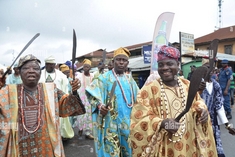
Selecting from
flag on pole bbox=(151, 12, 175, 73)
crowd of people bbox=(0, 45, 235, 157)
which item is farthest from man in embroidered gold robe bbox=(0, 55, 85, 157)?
flag on pole bbox=(151, 12, 175, 73)

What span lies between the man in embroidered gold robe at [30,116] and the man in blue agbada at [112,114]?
0.88 m

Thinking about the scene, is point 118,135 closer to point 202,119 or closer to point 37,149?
point 37,149

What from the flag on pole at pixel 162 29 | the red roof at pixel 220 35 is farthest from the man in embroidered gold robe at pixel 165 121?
the red roof at pixel 220 35

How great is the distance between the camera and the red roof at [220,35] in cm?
3045

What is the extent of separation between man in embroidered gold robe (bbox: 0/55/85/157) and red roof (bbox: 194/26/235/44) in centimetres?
3126

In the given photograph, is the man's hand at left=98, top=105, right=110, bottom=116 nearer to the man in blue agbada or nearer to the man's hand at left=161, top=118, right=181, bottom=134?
the man in blue agbada

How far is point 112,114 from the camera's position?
3.36 meters

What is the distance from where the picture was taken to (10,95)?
93.2 inches

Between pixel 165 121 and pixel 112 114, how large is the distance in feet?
Result: 4.79

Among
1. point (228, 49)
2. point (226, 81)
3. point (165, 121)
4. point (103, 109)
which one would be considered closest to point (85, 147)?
point (103, 109)

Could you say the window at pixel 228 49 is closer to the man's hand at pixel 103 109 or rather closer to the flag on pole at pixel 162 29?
the flag on pole at pixel 162 29

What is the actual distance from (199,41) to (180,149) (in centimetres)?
3326

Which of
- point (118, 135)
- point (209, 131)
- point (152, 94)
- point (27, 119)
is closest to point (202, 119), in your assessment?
point (209, 131)

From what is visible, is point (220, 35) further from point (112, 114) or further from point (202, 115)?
point (202, 115)
